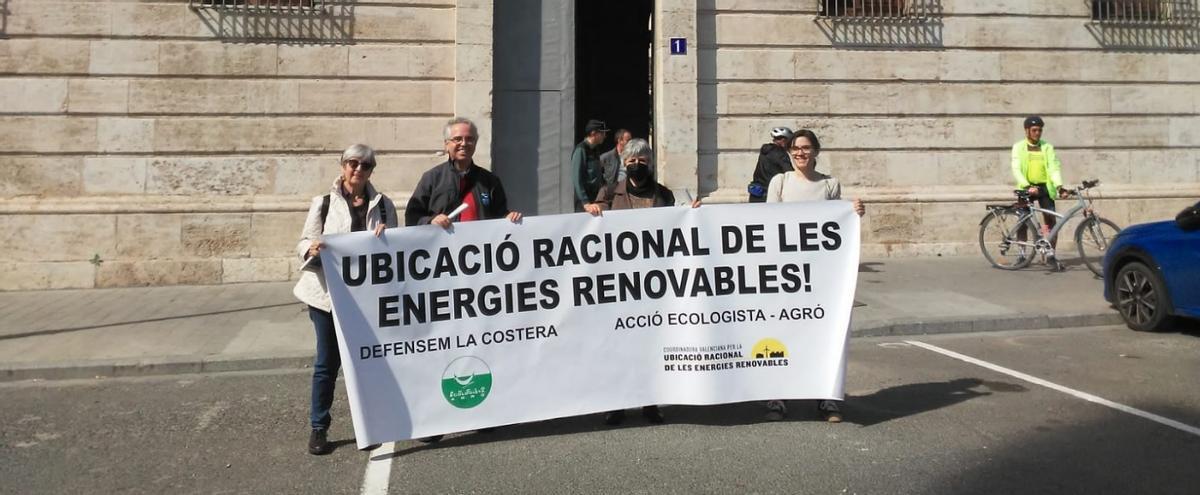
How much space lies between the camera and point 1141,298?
27.0 feet

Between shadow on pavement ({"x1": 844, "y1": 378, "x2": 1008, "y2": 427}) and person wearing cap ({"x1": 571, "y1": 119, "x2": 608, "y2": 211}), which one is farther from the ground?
person wearing cap ({"x1": 571, "y1": 119, "x2": 608, "y2": 211})

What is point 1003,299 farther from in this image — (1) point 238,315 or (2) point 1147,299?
(1) point 238,315

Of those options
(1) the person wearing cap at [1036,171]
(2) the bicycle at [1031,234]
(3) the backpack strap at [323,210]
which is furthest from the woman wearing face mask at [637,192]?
(1) the person wearing cap at [1036,171]

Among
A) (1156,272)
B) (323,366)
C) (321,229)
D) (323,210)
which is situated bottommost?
(323,366)

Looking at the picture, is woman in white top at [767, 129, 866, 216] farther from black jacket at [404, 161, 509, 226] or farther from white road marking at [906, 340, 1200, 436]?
white road marking at [906, 340, 1200, 436]

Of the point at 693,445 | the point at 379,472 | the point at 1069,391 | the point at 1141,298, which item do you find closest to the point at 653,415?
the point at 693,445

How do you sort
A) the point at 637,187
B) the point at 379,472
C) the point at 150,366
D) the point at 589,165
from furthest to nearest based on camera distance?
the point at 589,165 < the point at 150,366 < the point at 637,187 < the point at 379,472

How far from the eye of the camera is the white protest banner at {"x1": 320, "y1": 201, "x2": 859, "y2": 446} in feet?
16.1

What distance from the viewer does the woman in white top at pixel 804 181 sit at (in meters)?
5.51

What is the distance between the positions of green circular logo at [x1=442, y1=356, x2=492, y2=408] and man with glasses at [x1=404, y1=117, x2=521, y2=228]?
88 cm

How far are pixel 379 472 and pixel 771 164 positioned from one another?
6135 mm

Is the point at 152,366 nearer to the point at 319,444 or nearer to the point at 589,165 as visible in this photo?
the point at 319,444

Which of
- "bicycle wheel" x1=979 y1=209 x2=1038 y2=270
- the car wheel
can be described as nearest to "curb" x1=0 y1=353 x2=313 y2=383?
the car wheel

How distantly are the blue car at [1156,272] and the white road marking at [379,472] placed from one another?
661 cm
